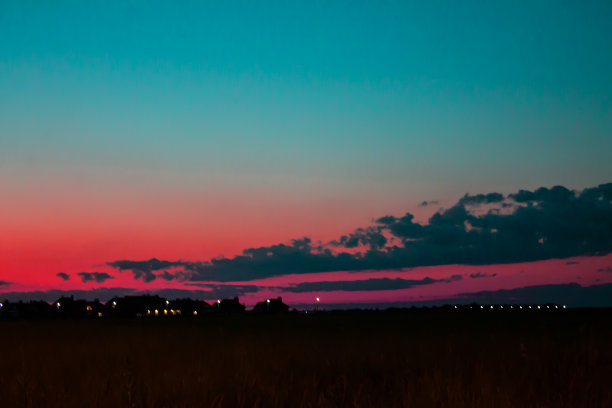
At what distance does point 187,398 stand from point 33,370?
198 inches

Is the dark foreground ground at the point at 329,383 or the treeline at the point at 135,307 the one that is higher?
the dark foreground ground at the point at 329,383

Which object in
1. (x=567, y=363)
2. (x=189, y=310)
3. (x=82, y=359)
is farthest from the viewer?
(x=189, y=310)

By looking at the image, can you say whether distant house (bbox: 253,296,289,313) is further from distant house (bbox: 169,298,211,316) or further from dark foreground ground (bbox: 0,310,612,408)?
dark foreground ground (bbox: 0,310,612,408)

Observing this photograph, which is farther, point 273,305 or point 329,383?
point 273,305

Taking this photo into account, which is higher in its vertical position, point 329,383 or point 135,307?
point 329,383

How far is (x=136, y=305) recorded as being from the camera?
143750 mm

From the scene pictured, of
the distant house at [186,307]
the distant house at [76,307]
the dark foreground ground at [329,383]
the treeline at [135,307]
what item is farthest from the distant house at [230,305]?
the dark foreground ground at [329,383]

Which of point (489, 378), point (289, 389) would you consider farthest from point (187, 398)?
point (489, 378)

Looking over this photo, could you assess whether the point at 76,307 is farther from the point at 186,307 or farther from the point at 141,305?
the point at 186,307

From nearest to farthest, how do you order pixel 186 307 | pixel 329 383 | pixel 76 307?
pixel 329 383, pixel 76 307, pixel 186 307

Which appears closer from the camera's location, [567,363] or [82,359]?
[567,363]

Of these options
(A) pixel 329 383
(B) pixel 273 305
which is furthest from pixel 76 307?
(A) pixel 329 383

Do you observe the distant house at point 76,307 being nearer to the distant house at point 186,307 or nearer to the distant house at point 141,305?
the distant house at point 141,305

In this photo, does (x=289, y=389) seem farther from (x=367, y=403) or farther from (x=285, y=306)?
(x=285, y=306)
